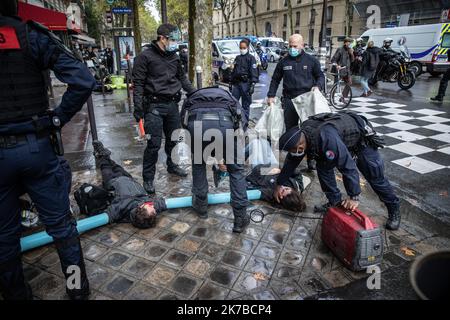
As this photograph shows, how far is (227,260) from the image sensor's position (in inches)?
109

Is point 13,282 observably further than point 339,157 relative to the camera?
No

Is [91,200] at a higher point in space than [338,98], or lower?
lower

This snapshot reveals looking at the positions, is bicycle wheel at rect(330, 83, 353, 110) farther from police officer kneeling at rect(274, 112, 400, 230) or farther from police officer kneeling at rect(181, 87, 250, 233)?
police officer kneeling at rect(181, 87, 250, 233)

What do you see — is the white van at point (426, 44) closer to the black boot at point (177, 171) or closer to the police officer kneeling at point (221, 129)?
the black boot at point (177, 171)

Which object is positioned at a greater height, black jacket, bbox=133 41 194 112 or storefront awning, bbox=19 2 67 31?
storefront awning, bbox=19 2 67 31

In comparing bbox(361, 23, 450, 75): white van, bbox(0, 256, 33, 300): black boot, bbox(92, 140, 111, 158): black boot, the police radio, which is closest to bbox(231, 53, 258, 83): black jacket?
bbox(92, 140, 111, 158): black boot

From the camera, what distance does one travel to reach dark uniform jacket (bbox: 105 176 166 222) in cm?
333

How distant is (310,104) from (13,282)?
12.7 ft

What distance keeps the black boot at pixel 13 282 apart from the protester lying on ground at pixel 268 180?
2040mm

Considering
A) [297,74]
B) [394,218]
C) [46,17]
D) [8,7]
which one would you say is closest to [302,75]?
[297,74]

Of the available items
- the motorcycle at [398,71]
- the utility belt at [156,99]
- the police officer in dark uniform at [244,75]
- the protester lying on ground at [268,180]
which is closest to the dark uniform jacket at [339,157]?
the protester lying on ground at [268,180]

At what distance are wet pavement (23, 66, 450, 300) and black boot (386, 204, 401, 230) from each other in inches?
3.4

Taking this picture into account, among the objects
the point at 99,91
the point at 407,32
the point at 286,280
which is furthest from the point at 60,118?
the point at 407,32

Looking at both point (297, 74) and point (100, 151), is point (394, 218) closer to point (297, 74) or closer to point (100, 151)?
point (297, 74)
